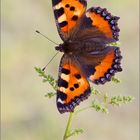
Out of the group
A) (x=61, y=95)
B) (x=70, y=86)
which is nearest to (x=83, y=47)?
(x=70, y=86)

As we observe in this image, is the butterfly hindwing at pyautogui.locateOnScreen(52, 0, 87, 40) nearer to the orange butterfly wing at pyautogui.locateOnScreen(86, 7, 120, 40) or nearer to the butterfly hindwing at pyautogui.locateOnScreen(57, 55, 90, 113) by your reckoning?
the orange butterfly wing at pyautogui.locateOnScreen(86, 7, 120, 40)

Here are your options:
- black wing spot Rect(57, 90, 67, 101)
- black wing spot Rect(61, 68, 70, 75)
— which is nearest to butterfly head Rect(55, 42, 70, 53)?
black wing spot Rect(61, 68, 70, 75)

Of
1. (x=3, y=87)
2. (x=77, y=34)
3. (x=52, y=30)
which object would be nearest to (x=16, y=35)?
(x=52, y=30)

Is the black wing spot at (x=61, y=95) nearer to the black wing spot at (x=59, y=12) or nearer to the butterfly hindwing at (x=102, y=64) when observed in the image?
the butterfly hindwing at (x=102, y=64)

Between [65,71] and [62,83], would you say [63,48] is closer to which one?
[65,71]

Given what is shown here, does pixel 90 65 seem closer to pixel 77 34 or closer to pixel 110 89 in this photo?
pixel 77 34

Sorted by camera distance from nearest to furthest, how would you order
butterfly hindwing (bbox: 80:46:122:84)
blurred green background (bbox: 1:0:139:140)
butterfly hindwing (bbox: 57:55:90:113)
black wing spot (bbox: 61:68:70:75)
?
butterfly hindwing (bbox: 57:55:90:113) → butterfly hindwing (bbox: 80:46:122:84) → black wing spot (bbox: 61:68:70:75) → blurred green background (bbox: 1:0:139:140)
